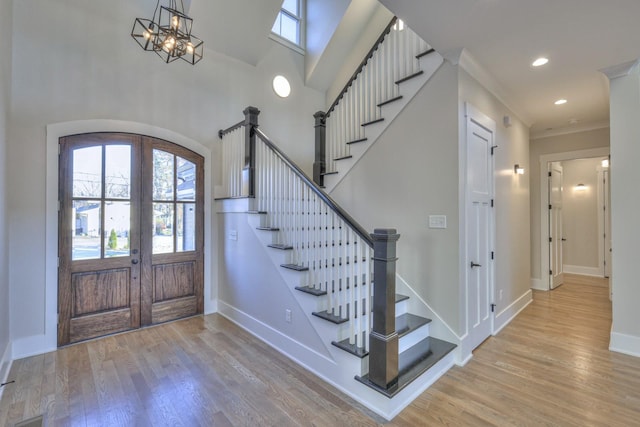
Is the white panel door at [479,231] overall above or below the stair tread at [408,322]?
above

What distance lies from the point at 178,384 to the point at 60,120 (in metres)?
3.03

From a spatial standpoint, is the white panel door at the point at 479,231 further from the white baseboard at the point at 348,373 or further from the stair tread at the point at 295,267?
the stair tread at the point at 295,267

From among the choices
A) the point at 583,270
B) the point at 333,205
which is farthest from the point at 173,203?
the point at 583,270

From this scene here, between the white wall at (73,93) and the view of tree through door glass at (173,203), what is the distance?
0.35 metres

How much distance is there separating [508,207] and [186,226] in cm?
444

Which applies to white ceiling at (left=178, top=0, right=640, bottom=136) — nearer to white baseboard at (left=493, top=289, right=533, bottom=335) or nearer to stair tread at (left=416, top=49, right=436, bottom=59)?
stair tread at (left=416, top=49, right=436, bottom=59)

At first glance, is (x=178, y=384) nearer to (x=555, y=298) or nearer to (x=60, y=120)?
(x=60, y=120)

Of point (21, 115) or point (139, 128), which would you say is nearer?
point (21, 115)

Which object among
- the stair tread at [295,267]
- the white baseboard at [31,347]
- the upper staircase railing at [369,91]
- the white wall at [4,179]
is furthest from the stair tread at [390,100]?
the white baseboard at [31,347]

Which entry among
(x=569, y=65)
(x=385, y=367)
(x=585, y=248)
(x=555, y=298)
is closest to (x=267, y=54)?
(x=569, y=65)

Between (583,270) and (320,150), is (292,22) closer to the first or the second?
(320,150)

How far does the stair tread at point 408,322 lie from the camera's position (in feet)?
8.97

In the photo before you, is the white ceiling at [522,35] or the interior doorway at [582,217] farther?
the interior doorway at [582,217]

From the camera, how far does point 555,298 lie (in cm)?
502
